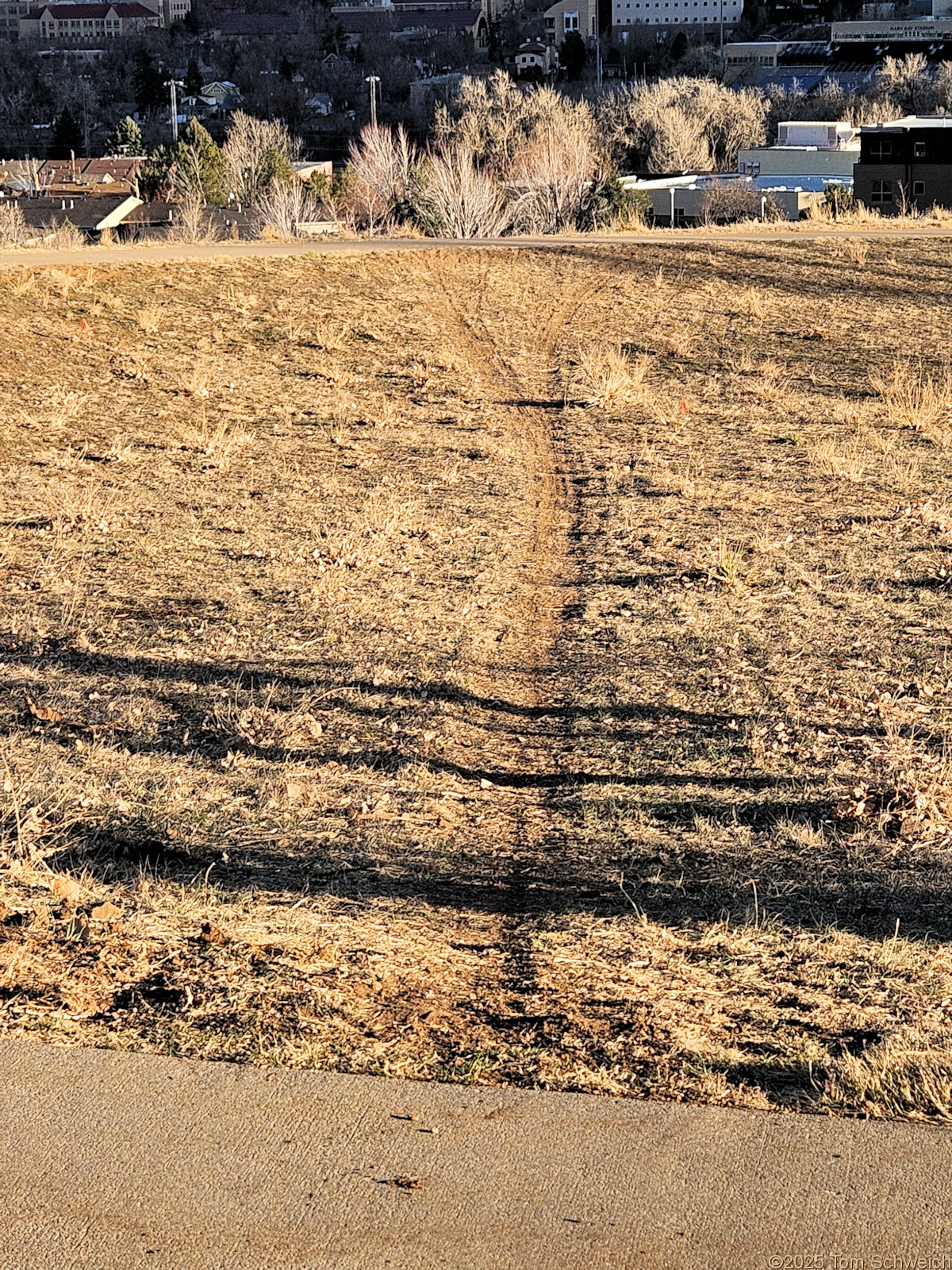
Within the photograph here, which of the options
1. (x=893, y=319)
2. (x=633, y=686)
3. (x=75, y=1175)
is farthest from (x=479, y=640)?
(x=893, y=319)

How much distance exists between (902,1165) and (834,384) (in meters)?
12.7

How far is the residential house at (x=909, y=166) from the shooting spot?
4369cm

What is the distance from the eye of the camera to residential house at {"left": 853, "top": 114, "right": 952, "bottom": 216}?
43.7 meters

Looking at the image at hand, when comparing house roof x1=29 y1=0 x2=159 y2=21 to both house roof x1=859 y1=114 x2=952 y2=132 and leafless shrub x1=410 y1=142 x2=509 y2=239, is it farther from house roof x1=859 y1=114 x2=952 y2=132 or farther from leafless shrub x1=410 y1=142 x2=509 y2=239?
leafless shrub x1=410 y1=142 x2=509 y2=239

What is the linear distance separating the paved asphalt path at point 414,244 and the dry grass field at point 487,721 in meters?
5.16

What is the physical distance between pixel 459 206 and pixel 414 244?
26.6 ft

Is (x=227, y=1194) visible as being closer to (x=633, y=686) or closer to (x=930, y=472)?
(x=633, y=686)

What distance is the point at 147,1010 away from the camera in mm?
3895

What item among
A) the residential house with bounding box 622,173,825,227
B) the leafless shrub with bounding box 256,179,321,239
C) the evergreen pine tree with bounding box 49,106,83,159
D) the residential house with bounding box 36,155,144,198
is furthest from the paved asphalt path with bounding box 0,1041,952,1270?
the evergreen pine tree with bounding box 49,106,83,159

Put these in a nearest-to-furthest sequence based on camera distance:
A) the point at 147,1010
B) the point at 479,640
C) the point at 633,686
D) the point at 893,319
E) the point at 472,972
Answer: the point at 147,1010, the point at 472,972, the point at 633,686, the point at 479,640, the point at 893,319

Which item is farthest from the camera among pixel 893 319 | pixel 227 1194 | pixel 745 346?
pixel 893 319

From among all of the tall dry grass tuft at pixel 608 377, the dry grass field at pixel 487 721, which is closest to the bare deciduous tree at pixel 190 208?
the tall dry grass tuft at pixel 608 377

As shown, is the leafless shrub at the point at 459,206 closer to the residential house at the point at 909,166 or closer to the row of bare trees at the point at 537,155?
the row of bare trees at the point at 537,155

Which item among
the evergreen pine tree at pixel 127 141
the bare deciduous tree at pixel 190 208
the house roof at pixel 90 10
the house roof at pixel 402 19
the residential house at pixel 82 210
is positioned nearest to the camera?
the bare deciduous tree at pixel 190 208
